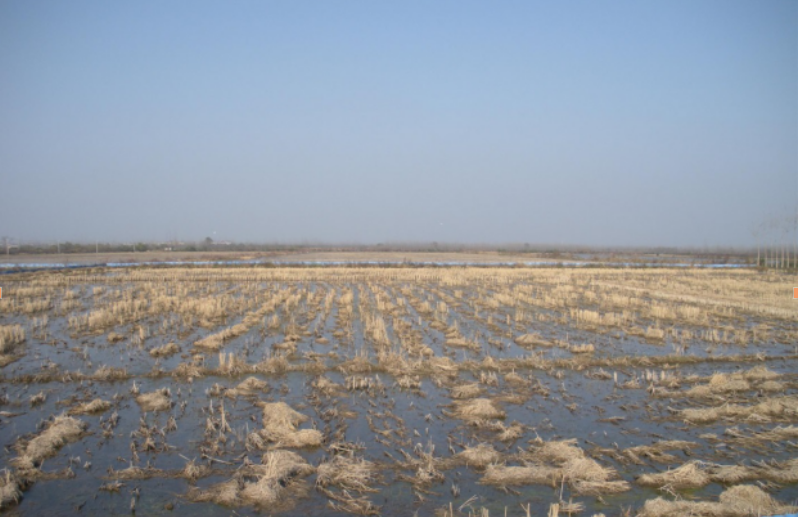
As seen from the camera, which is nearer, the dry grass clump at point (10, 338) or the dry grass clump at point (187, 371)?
the dry grass clump at point (187, 371)

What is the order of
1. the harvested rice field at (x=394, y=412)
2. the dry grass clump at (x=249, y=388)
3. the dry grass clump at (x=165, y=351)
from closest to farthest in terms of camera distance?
the harvested rice field at (x=394, y=412)
the dry grass clump at (x=249, y=388)
the dry grass clump at (x=165, y=351)

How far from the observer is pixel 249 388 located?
27.0 feet

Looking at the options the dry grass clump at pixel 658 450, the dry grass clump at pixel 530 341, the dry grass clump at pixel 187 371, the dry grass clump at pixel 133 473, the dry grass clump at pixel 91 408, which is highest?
the dry grass clump at pixel 530 341

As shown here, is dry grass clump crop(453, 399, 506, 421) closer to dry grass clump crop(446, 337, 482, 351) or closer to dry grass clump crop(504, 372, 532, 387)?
dry grass clump crop(504, 372, 532, 387)

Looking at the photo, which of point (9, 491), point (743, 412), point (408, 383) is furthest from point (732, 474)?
point (9, 491)

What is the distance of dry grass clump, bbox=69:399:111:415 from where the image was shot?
23.4 feet

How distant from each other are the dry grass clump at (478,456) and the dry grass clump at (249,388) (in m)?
3.66

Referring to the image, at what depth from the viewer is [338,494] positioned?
5.03m

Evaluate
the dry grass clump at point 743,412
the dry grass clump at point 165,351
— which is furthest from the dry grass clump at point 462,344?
the dry grass clump at point 165,351

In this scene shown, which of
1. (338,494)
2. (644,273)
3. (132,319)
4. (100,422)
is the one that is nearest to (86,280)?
(132,319)

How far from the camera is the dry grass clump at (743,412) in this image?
23.4 ft

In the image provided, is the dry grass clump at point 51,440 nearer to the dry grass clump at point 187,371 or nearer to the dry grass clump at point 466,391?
the dry grass clump at point 187,371

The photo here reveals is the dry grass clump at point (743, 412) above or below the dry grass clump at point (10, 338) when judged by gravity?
below

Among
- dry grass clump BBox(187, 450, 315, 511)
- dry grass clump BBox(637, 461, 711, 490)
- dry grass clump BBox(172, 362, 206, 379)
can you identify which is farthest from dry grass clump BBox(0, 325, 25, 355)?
dry grass clump BBox(637, 461, 711, 490)
